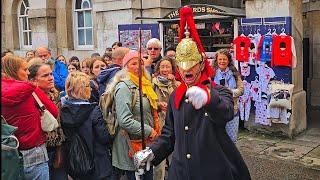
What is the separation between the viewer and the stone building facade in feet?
26.7

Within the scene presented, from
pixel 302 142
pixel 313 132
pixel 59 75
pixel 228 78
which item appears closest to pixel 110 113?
pixel 228 78

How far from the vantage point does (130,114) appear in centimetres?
418

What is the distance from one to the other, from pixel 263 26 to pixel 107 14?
14.1 ft

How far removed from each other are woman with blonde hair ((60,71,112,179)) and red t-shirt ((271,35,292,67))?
4306mm

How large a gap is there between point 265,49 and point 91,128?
4.56m

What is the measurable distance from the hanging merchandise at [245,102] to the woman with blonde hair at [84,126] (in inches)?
176

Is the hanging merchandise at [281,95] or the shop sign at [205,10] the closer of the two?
the hanging merchandise at [281,95]

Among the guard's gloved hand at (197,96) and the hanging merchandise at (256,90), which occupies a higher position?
the guard's gloved hand at (197,96)

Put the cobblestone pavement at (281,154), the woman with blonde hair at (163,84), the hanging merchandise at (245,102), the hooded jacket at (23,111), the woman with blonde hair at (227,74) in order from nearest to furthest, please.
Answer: the hooded jacket at (23,111), the woman with blonde hair at (163,84), the woman with blonde hair at (227,74), the cobblestone pavement at (281,154), the hanging merchandise at (245,102)

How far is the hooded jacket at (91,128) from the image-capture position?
13.5 feet

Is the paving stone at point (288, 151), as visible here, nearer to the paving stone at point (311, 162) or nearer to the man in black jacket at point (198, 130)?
the paving stone at point (311, 162)

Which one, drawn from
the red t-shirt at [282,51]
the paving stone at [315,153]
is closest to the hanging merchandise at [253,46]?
the red t-shirt at [282,51]

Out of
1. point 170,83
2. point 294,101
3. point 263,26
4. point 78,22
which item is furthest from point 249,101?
point 78,22

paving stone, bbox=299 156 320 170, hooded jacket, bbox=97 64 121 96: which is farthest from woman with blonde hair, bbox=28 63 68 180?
paving stone, bbox=299 156 320 170
